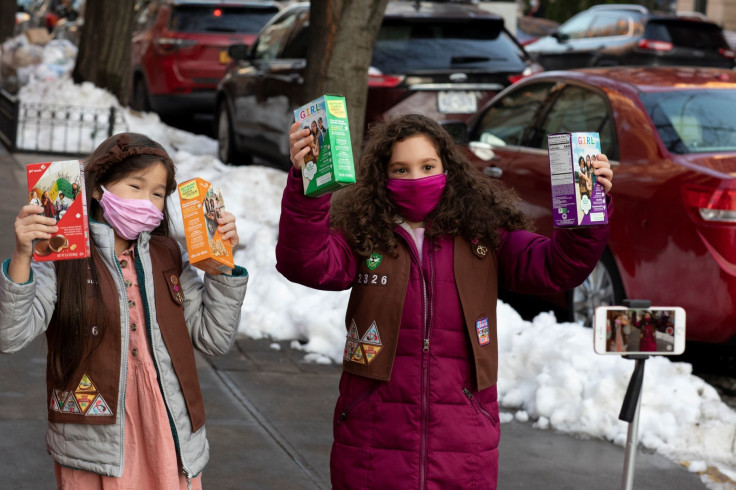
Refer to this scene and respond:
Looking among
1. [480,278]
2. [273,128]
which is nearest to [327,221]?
[480,278]

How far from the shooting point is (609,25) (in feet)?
60.8

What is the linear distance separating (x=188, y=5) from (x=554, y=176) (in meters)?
13.2

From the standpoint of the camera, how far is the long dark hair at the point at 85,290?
2953 millimetres

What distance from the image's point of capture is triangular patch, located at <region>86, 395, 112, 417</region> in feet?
9.64

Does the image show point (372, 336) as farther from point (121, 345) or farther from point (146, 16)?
point (146, 16)

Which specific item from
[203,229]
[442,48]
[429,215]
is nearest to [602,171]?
[429,215]

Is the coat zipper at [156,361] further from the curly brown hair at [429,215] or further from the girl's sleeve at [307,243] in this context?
the curly brown hair at [429,215]

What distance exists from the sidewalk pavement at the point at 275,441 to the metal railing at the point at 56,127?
6.61 metres

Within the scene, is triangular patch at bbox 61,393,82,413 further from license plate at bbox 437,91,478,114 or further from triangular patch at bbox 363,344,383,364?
license plate at bbox 437,91,478,114

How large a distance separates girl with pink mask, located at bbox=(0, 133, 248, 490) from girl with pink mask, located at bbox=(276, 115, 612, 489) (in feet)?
1.15

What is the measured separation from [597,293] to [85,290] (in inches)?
160

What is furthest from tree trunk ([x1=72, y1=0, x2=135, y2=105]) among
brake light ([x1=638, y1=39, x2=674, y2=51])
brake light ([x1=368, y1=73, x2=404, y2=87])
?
brake light ([x1=638, y1=39, x2=674, y2=51])

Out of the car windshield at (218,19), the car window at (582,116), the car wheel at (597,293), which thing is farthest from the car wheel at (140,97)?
the car wheel at (597,293)

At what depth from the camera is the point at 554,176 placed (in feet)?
9.78
